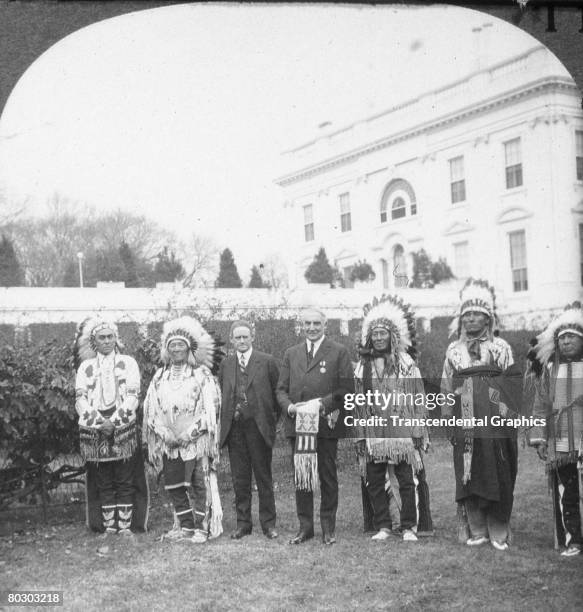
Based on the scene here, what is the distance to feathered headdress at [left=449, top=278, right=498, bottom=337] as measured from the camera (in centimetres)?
528

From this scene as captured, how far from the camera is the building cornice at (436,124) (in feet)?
18.7

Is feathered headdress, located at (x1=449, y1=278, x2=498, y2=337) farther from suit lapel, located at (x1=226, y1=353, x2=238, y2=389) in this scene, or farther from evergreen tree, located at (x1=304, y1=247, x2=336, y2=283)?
evergreen tree, located at (x1=304, y1=247, x2=336, y2=283)

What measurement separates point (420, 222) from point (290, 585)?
6.53m

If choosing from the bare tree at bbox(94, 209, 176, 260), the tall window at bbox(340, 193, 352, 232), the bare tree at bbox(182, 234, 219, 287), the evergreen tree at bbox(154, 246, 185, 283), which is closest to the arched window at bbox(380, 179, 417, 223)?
the tall window at bbox(340, 193, 352, 232)

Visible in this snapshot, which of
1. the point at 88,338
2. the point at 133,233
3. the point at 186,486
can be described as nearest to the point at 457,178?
the point at 133,233

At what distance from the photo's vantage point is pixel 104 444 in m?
5.93

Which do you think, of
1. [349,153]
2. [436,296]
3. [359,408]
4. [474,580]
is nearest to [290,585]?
[474,580]

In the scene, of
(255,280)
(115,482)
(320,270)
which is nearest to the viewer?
(115,482)

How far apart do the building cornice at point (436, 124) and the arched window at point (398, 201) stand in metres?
0.50

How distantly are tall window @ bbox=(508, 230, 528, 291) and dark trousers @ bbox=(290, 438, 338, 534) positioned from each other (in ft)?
13.4

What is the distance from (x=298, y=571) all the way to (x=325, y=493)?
2.83ft

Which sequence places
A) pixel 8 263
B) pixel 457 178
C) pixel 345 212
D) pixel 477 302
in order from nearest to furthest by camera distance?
pixel 477 302
pixel 345 212
pixel 8 263
pixel 457 178

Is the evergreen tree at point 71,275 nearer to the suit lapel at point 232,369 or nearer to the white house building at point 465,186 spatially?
the white house building at point 465,186

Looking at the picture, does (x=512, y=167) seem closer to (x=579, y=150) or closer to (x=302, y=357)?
(x=579, y=150)
